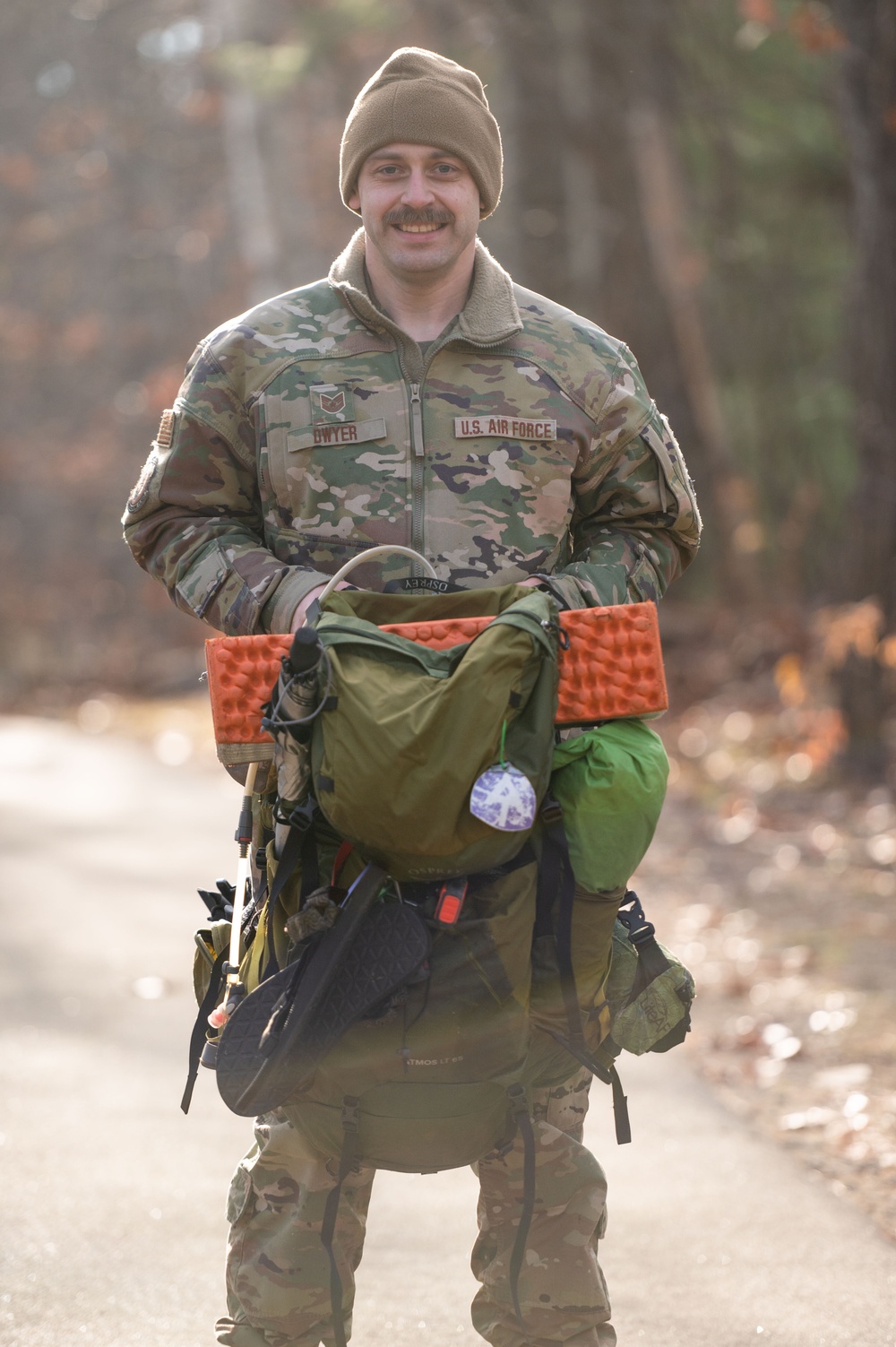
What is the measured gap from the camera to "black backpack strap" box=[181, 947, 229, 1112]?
3189 millimetres

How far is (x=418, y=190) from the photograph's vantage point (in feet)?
10.3

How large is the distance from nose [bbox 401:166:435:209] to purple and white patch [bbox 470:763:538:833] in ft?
3.88

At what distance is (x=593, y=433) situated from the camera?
10.6 feet

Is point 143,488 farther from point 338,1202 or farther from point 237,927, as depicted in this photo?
point 338,1202

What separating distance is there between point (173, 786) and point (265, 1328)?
358 inches

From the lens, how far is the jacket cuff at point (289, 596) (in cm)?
307

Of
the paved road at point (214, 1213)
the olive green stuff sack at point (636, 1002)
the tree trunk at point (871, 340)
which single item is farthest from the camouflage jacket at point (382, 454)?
the tree trunk at point (871, 340)

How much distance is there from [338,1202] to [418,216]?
75.0 inches

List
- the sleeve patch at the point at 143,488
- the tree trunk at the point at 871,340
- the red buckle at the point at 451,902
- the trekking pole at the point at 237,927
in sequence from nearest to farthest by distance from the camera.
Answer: the red buckle at the point at 451,902
the trekking pole at the point at 237,927
the sleeve patch at the point at 143,488
the tree trunk at the point at 871,340

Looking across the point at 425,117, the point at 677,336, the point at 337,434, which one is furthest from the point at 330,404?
Result: the point at 677,336

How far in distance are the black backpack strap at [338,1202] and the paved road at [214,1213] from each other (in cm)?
87

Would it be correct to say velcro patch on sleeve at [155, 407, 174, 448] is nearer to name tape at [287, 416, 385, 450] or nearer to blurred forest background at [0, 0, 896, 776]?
name tape at [287, 416, 385, 450]

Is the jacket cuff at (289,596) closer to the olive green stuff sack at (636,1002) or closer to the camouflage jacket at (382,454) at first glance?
the camouflage jacket at (382,454)

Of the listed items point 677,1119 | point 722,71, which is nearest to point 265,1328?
point 677,1119
